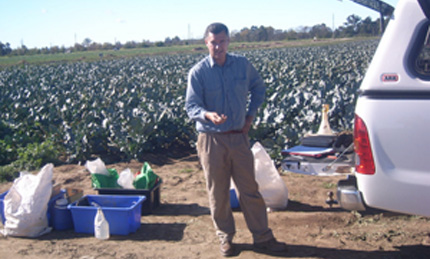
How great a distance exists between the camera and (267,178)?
5.43 meters

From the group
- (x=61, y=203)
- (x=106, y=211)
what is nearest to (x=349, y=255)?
(x=106, y=211)

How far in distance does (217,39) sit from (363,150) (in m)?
1.55

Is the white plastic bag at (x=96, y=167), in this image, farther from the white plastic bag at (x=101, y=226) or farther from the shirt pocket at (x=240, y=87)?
the shirt pocket at (x=240, y=87)

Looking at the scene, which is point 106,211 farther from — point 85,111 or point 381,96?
point 85,111

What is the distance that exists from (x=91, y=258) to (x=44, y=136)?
22.3 ft

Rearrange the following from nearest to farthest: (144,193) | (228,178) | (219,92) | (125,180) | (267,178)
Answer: (219,92)
(228,178)
(267,178)
(144,193)
(125,180)

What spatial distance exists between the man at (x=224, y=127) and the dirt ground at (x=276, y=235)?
387 mm

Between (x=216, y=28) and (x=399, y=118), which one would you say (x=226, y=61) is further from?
(x=399, y=118)

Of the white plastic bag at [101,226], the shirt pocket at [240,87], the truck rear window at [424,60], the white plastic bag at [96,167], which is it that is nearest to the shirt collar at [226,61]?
the shirt pocket at [240,87]

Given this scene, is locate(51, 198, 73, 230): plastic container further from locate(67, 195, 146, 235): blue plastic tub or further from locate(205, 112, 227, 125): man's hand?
locate(205, 112, 227, 125): man's hand

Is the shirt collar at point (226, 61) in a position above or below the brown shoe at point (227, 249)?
above

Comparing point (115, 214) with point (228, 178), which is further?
point (115, 214)

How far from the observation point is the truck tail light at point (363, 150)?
350 cm

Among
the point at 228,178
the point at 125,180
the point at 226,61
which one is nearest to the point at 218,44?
the point at 226,61
